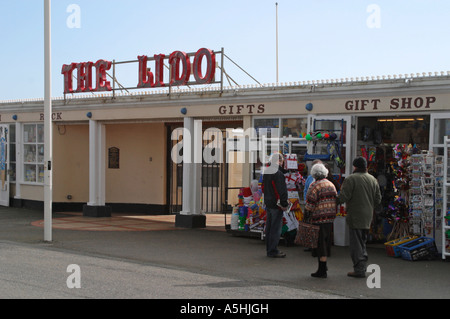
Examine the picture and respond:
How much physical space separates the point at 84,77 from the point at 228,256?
352 inches

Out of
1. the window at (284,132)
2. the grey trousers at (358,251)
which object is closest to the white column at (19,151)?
the window at (284,132)

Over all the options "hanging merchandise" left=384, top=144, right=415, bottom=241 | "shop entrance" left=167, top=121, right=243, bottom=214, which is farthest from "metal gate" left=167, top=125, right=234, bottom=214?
"hanging merchandise" left=384, top=144, right=415, bottom=241

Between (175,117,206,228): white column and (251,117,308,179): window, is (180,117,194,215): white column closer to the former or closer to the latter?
(175,117,206,228): white column

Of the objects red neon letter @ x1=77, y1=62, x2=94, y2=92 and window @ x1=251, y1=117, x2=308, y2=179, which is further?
red neon letter @ x1=77, y1=62, x2=94, y2=92

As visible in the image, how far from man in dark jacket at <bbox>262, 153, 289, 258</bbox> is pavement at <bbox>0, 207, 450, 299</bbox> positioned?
315mm

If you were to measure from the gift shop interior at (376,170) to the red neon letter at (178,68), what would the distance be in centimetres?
262

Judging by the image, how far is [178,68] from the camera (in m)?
15.8

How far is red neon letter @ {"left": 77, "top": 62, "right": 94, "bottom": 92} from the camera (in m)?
17.7

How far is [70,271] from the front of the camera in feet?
30.3

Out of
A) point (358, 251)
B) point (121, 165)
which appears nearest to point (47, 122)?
point (358, 251)

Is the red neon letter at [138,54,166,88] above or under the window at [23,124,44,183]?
above

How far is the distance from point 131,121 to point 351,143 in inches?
290

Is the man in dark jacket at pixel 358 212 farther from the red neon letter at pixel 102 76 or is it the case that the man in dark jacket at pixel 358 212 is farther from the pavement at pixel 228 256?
the red neon letter at pixel 102 76
